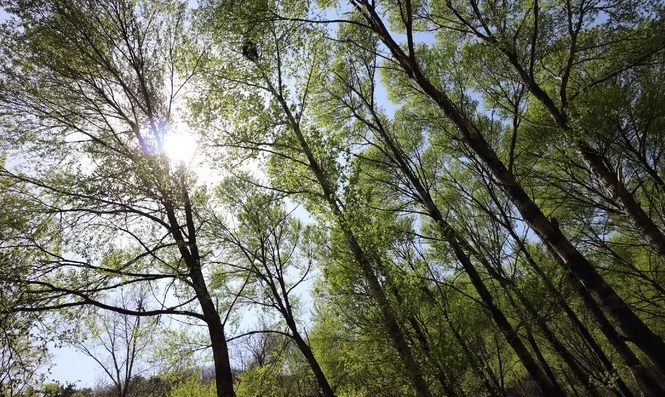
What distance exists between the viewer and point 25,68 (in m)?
6.25

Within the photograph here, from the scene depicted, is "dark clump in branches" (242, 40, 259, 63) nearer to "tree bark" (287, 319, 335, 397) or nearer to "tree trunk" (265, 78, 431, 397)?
"tree trunk" (265, 78, 431, 397)

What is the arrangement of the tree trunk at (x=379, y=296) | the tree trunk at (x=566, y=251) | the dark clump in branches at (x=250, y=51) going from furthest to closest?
the dark clump in branches at (x=250, y=51) → the tree trunk at (x=379, y=296) → the tree trunk at (x=566, y=251)

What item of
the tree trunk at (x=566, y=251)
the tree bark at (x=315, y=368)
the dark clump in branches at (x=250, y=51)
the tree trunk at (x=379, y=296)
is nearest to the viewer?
the tree trunk at (x=566, y=251)

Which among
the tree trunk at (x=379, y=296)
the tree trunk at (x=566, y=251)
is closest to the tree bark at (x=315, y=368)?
the tree trunk at (x=379, y=296)

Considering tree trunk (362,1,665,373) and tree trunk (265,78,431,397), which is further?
tree trunk (265,78,431,397)

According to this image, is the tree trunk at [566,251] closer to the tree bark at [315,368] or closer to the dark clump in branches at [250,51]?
the dark clump in branches at [250,51]

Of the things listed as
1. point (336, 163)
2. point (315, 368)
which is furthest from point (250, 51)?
point (315, 368)

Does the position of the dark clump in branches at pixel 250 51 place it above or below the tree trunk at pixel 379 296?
above

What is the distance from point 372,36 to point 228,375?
897cm

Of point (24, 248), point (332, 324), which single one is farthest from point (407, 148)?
point (24, 248)

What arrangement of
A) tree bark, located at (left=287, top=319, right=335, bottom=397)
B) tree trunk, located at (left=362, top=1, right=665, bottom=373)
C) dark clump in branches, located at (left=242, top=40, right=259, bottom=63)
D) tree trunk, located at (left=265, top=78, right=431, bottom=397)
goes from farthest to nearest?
tree bark, located at (left=287, top=319, right=335, bottom=397)
dark clump in branches, located at (left=242, top=40, right=259, bottom=63)
tree trunk, located at (left=265, top=78, right=431, bottom=397)
tree trunk, located at (left=362, top=1, right=665, bottom=373)

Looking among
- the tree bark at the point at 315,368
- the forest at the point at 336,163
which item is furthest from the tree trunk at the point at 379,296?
the tree bark at the point at 315,368

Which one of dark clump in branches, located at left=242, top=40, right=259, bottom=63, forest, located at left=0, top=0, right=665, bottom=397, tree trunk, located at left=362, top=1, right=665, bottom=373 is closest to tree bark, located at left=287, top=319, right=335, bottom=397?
forest, located at left=0, top=0, right=665, bottom=397

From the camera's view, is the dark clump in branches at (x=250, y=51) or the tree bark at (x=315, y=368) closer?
the dark clump in branches at (x=250, y=51)
